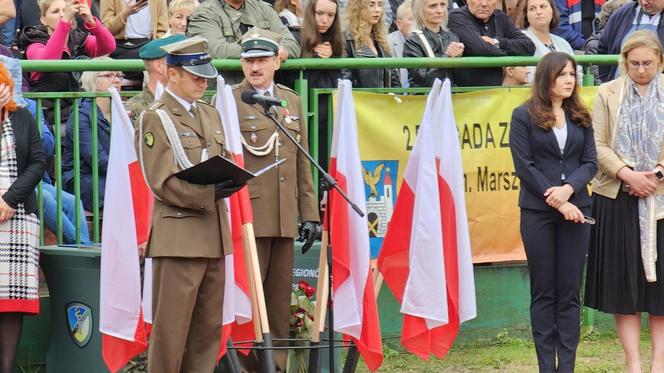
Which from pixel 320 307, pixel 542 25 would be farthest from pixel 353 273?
pixel 542 25

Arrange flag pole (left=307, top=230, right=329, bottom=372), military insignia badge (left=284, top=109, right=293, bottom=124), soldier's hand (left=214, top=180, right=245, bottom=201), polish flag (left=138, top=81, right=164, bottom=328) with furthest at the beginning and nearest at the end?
1. military insignia badge (left=284, top=109, right=293, bottom=124)
2. flag pole (left=307, top=230, right=329, bottom=372)
3. polish flag (left=138, top=81, right=164, bottom=328)
4. soldier's hand (left=214, top=180, right=245, bottom=201)

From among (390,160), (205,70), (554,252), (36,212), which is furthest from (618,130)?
(36,212)

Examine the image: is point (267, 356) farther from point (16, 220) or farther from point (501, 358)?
point (501, 358)

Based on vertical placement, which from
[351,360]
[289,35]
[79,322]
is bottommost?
[351,360]

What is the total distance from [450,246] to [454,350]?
1.73 meters

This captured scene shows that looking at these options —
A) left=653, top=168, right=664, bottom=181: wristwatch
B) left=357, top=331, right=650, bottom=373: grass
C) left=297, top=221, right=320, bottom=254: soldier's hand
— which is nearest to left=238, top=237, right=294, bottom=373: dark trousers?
left=297, top=221, right=320, bottom=254: soldier's hand

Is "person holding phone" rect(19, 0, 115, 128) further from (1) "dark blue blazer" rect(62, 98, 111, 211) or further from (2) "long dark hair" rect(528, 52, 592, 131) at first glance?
(2) "long dark hair" rect(528, 52, 592, 131)

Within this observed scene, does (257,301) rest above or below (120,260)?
below

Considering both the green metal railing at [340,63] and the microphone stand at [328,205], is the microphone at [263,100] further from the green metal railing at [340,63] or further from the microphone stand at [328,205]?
the green metal railing at [340,63]

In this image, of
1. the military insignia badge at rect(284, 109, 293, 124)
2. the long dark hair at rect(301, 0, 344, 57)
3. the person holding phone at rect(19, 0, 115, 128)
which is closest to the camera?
the military insignia badge at rect(284, 109, 293, 124)

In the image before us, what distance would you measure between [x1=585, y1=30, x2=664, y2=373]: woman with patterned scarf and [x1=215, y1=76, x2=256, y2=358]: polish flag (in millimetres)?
2411

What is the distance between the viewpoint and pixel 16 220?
8.18 meters

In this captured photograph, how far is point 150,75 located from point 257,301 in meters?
1.51

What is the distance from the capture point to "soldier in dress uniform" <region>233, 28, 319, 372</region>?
834 centimetres
